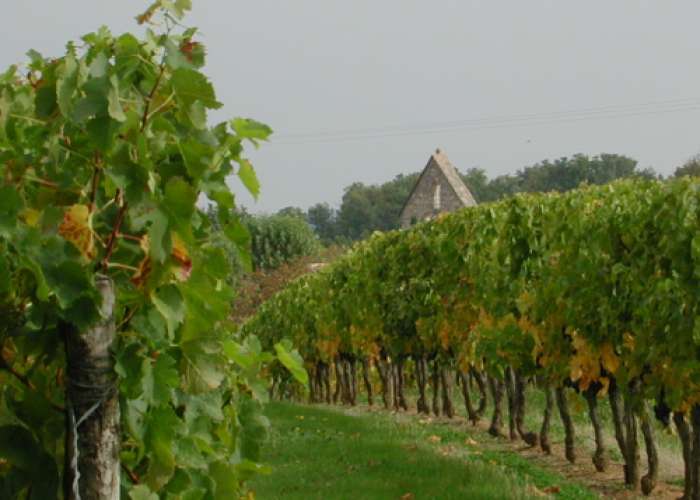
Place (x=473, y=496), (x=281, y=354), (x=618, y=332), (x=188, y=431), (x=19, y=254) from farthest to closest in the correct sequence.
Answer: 1. (x=618, y=332)
2. (x=473, y=496)
3. (x=281, y=354)
4. (x=188, y=431)
5. (x=19, y=254)

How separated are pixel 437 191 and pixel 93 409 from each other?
73.1 metres

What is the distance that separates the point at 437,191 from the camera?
247 feet

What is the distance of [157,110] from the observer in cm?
261

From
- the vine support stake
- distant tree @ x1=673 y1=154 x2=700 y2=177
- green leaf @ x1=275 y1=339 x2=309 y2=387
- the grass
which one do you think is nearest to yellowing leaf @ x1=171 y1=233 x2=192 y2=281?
the vine support stake

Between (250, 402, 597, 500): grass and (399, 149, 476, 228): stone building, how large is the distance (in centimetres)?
5909

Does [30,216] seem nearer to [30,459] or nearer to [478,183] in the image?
[30,459]

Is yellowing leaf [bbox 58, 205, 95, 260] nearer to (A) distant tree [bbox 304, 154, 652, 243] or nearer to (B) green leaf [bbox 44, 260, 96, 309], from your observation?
(B) green leaf [bbox 44, 260, 96, 309]

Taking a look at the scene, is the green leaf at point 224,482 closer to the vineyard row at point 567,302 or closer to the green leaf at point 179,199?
the green leaf at point 179,199

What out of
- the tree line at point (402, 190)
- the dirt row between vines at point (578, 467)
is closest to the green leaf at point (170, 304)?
the dirt row between vines at point (578, 467)

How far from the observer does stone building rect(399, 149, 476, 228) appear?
7444 cm

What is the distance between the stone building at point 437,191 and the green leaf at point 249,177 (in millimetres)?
70518

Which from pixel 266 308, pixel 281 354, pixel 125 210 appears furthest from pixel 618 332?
pixel 266 308

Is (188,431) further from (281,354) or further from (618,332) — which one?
(618,332)

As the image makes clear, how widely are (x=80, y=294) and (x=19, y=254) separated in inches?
6.1
